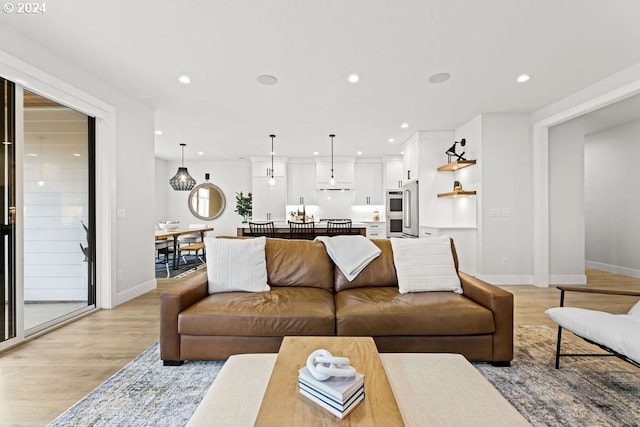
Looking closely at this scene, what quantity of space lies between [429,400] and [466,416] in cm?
14

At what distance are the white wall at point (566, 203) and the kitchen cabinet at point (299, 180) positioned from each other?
16.7ft

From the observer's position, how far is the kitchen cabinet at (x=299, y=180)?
8.16 m

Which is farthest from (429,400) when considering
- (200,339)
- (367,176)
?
(367,176)

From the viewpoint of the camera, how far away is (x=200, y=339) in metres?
2.08

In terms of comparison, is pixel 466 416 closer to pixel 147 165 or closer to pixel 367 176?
pixel 147 165

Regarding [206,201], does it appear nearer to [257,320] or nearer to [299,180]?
[299,180]

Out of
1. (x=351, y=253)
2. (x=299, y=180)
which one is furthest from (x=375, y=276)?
(x=299, y=180)

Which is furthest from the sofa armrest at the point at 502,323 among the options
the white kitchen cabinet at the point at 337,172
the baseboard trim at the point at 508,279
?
the white kitchen cabinet at the point at 337,172

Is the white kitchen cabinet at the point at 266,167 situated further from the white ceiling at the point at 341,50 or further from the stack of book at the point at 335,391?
the stack of book at the point at 335,391

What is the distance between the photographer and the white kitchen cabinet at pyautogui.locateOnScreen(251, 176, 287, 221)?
7992 millimetres

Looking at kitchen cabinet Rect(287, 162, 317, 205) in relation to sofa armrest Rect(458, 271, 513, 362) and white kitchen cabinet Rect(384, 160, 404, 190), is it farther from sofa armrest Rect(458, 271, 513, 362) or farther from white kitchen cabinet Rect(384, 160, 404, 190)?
sofa armrest Rect(458, 271, 513, 362)

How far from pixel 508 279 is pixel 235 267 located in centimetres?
421

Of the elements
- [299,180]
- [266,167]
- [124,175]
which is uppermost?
[266,167]

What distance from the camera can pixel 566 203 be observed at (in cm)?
466
